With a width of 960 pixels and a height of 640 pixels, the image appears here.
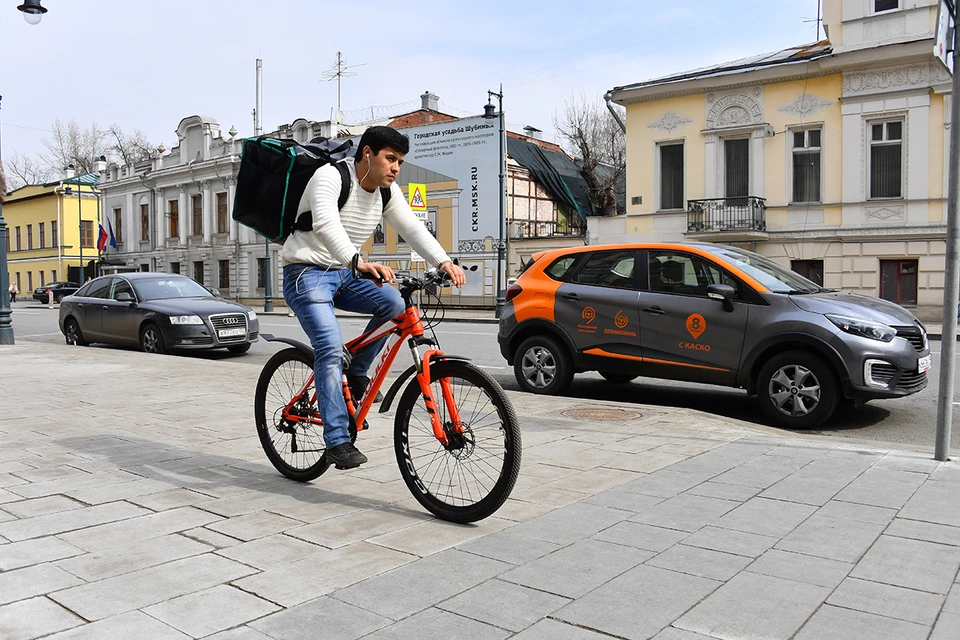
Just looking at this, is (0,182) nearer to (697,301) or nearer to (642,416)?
(642,416)

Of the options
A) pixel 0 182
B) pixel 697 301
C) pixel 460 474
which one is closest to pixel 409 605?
pixel 460 474

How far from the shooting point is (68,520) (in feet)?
13.6

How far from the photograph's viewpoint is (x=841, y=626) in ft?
9.43

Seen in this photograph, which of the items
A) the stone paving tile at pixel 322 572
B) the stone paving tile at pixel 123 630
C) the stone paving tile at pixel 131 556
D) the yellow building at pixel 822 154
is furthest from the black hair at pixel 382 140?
the yellow building at pixel 822 154

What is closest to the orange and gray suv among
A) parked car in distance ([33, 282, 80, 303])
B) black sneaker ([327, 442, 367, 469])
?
black sneaker ([327, 442, 367, 469])

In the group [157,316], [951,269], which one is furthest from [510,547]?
[157,316]

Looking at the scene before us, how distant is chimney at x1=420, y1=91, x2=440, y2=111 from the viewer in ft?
153

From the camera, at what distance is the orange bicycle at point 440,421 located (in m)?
3.96

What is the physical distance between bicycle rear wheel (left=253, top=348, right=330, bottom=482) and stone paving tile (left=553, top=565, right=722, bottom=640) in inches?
85.3

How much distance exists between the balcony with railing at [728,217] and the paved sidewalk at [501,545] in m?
21.8

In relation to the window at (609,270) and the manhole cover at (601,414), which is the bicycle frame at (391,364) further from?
the window at (609,270)

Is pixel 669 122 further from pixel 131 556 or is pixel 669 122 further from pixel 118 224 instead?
pixel 118 224

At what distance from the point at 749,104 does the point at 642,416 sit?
22757 mm

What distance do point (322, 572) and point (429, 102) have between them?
45.4 meters
